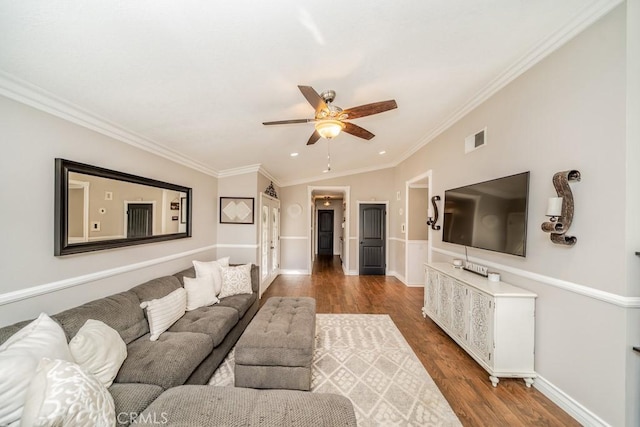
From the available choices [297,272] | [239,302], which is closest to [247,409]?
[239,302]

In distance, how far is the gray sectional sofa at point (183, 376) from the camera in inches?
48.2

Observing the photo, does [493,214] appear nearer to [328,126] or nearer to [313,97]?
[328,126]

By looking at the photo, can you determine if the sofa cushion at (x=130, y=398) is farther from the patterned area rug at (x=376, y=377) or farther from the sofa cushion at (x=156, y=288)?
the sofa cushion at (x=156, y=288)

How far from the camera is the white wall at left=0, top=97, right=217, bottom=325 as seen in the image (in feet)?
4.99

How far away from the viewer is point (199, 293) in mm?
2738

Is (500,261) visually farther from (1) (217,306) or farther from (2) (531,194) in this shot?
(1) (217,306)

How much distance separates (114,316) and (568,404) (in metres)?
3.57

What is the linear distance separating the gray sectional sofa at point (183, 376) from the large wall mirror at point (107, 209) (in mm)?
500

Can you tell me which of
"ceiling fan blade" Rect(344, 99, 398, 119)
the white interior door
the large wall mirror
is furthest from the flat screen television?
the large wall mirror

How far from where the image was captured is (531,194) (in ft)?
7.09

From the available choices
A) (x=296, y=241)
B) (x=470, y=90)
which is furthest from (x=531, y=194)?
(x=296, y=241)

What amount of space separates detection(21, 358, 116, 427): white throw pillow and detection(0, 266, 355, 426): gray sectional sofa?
0.65ft

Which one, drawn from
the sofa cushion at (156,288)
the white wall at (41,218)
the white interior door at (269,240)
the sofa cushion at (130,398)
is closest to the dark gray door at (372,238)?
the white interior door at (269,240)

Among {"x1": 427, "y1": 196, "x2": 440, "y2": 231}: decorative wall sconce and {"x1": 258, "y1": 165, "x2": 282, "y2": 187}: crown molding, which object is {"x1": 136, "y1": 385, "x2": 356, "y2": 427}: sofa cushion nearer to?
{"x1": 427, "y1": 196, "x2": 440, "y2": 231}: decorative wall sconce
